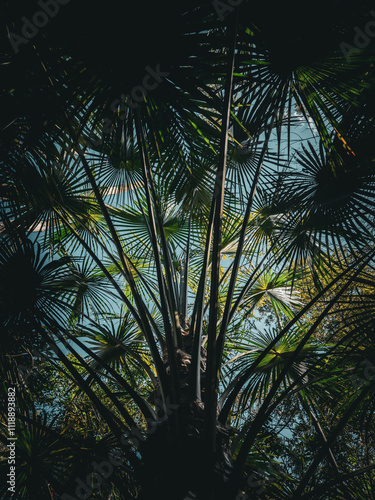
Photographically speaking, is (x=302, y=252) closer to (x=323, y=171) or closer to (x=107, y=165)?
(x=323, y=171)

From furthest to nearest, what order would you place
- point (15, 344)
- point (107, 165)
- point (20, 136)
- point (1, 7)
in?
point (107, 165), point (15, 344), point (20, 136), point (1, 7)

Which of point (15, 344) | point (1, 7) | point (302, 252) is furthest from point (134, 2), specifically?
point (15, 344)

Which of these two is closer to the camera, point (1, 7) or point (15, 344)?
point (1, 7)

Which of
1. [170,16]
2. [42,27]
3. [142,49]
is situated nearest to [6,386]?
[42,27]

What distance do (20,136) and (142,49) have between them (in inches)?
35.3

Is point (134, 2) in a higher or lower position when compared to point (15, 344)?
higher

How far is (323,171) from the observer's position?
2.31 meters

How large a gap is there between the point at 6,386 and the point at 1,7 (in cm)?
214

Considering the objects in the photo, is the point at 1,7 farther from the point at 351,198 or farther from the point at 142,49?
the point at 351,198

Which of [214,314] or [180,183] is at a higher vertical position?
[180,183]

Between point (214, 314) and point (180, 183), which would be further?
point (180, 183)

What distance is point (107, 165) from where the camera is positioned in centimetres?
311

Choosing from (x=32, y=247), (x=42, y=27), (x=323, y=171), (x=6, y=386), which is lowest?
(x=6, y=386)

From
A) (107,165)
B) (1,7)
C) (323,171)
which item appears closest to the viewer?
(1,7)
